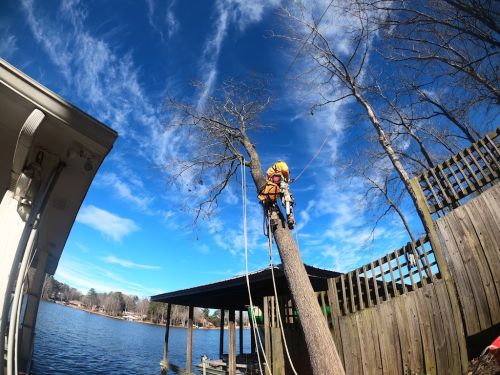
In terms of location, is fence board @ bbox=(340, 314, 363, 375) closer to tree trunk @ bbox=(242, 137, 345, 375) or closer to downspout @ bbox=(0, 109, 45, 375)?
tree trunk @ bbox=(242, 137, 345, 375)

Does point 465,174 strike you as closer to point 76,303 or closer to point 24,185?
point 24,185

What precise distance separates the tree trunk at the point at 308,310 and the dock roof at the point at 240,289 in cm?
203

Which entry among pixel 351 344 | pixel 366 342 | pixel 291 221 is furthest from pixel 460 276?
pixel 291 221

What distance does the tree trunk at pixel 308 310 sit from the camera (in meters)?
5.40

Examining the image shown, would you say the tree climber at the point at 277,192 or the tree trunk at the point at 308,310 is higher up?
the tree climber at the point at 277,192

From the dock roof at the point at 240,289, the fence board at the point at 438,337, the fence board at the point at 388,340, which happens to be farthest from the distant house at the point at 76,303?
the fence board at the point at 438,337

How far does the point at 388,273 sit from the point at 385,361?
166 centimetres

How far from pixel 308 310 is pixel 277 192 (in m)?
2.68

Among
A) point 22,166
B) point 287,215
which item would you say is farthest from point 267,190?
point 22,166

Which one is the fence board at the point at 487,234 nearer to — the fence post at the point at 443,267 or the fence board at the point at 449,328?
the fence post at the point at 443,267

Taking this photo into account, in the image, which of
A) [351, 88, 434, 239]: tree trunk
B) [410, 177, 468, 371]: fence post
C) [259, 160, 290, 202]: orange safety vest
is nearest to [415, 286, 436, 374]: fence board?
[410, 177, 468, 371]: fence post

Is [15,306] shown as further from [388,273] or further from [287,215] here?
[388,273]

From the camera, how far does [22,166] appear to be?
3.25m

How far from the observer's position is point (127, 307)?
14275cm
